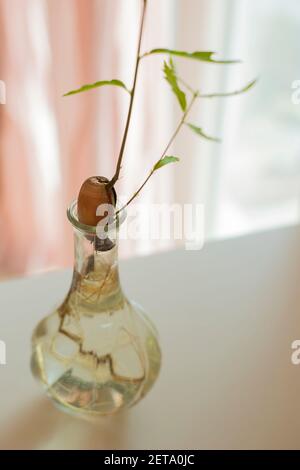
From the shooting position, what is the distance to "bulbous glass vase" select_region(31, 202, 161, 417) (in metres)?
0.64

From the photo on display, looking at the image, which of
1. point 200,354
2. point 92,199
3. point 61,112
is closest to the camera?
point 92,199

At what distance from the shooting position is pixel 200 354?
2.58 ft

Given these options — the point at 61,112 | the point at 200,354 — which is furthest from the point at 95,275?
the point at 61,112

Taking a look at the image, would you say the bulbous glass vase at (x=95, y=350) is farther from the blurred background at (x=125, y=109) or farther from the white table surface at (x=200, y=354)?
the blurred background at (x=125, y=109)

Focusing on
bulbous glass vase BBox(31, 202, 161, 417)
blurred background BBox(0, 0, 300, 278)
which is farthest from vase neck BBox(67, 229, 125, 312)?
blurred background BBox(0, 0, 300, 278)

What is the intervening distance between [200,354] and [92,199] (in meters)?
0.31

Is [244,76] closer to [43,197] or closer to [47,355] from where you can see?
[43,197]

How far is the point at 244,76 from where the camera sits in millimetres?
1464

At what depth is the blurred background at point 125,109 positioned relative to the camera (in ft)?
3.95

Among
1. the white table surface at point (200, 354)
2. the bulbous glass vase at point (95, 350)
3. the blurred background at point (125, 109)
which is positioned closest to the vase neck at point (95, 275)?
the bulbous glass vase at point (95, 350)

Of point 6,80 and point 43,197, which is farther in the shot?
point 43,197

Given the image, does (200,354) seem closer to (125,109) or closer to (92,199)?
(92,199)
